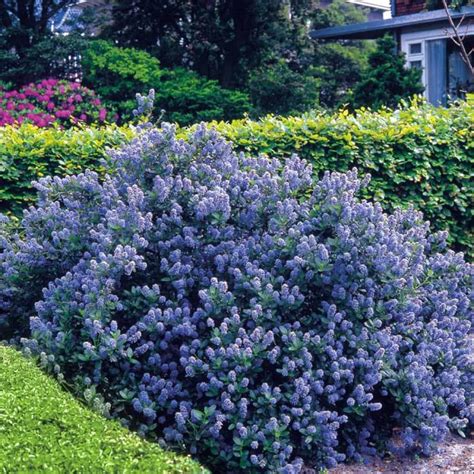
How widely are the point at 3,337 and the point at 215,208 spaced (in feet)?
5.50

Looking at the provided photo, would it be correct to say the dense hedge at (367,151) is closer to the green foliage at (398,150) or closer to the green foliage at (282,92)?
the green foliage at (398,150)

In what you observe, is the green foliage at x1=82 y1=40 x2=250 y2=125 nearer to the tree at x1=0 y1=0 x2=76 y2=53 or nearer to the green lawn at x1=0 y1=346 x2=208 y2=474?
the tree at x1=0 y1=0 x2=76 y2=53

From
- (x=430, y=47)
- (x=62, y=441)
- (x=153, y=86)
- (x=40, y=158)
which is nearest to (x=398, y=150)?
(x=40, y=158)

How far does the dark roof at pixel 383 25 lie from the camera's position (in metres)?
16.7

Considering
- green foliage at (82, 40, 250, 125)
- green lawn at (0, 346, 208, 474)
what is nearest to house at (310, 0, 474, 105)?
green foliage at (82, 40, 250, 125)

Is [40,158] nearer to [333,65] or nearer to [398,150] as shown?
[398,150]

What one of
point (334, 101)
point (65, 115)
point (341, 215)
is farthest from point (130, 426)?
point (334, 101)

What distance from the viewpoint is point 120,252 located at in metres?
3.95

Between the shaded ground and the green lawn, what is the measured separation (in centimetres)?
123

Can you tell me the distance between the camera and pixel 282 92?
56.6ft

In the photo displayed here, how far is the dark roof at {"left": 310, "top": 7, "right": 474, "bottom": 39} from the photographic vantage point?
54.9 feet

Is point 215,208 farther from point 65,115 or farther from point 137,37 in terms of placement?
point 137,37

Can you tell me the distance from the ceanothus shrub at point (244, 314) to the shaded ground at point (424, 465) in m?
0.08

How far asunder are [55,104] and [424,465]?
11.6 metres
